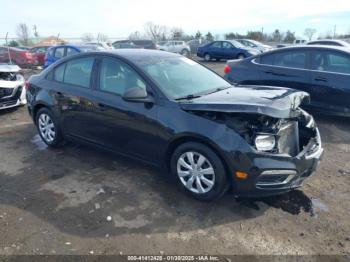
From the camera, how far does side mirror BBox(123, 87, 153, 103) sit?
3.69m

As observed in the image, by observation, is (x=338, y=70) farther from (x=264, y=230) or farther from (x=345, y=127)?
(x=264, y=230)

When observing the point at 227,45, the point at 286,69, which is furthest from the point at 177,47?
the point at 286,69

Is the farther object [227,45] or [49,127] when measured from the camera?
[227,45]

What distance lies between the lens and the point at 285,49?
22.4 feet

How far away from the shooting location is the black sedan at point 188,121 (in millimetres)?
3283

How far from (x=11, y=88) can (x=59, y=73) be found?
3.22 meters

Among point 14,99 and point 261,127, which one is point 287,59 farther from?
point 14,99

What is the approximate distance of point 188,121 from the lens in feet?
11.5

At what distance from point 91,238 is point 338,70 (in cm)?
558

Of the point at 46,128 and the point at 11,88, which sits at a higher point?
the point at 11,88

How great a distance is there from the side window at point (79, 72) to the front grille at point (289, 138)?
274cm

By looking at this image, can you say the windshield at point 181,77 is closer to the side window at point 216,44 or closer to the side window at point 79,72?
the side window at point 79,72

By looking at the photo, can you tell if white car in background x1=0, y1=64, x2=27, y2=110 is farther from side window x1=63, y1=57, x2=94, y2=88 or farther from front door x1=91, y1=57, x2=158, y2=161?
front door x1=91, y1=57, x2=158, y2=161

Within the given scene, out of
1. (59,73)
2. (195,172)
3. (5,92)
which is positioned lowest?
(195,172)
